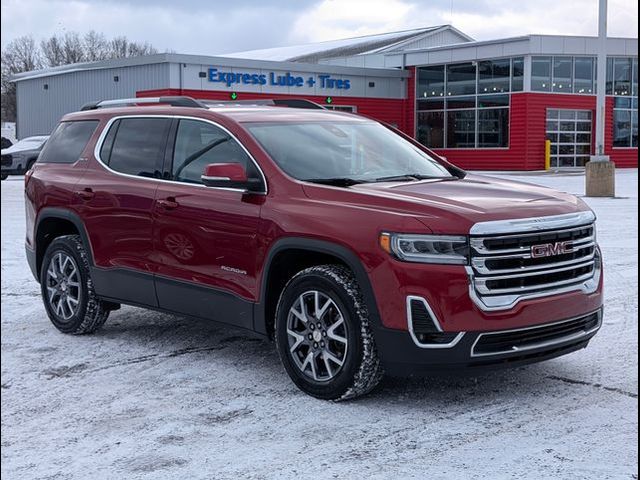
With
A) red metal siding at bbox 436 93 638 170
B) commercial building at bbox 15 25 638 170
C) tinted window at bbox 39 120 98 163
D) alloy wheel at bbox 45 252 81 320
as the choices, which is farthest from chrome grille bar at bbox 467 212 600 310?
red metal siding at bbox 436 93 638 170

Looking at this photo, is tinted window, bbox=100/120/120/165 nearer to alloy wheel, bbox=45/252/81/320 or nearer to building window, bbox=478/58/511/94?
alloy wheel, bbox=45/252/81/320

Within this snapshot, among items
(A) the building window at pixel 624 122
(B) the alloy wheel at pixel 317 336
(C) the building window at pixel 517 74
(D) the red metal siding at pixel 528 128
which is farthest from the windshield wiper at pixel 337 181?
(A) the building window at pixel 624 122

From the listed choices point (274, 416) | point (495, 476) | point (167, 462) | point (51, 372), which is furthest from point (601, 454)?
point (51, 372)

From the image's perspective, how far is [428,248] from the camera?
4.86 meters

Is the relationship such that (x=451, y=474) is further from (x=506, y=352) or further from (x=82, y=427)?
(x=82, y=427)

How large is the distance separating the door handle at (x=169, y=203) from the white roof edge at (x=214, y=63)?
100 ft

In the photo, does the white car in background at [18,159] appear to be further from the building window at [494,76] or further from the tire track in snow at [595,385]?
the tire track in snow at [595,385]

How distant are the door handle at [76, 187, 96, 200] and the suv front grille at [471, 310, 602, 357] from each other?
3.37 meters

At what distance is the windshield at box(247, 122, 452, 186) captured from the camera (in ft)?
19.0

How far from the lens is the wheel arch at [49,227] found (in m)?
7.13

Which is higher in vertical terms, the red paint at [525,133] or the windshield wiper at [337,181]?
the red paint at [525,133]

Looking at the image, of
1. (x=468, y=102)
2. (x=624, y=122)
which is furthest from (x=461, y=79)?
(x=624, y=122)

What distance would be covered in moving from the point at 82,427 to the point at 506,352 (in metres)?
2.31

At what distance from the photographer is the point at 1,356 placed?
6.29 meters
